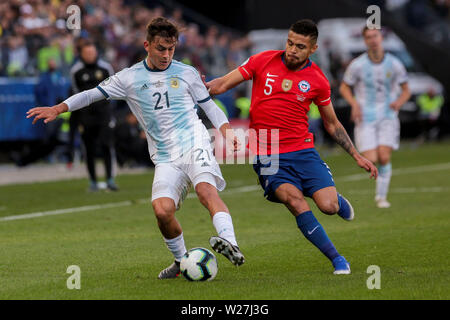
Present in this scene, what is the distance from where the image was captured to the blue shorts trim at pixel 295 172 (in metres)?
8.46

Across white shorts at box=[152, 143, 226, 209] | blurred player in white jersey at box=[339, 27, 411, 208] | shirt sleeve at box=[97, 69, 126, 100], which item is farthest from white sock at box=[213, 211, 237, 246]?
blurred player in white jersey at box=[339, 27, 411, 208]

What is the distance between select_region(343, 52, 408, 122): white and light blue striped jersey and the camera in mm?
13859

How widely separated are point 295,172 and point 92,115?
8266 millimetres

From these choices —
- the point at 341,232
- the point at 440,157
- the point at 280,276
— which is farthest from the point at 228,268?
the point at 440,157

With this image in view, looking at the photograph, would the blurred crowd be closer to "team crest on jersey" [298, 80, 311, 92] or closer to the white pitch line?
the white pitch line

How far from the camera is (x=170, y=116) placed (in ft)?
26.3

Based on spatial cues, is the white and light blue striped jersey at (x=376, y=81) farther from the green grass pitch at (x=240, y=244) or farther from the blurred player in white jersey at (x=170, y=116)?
the blurred player in white jersey at (x=170, y=116)

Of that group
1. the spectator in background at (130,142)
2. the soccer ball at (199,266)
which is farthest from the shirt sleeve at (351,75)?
the spectator in background at (130,142)

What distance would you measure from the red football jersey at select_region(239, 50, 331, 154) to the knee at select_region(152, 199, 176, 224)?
1290 millimetres

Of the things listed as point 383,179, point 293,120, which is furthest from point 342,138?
point 383,179

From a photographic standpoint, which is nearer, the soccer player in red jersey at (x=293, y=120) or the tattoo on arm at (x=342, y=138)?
the soccer player in red jersey at (x=293, y=120)

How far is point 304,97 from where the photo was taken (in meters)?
8.61

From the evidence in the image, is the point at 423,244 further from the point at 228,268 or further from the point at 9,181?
the point at 9,181

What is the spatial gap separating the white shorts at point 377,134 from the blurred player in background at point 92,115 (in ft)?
14.7
